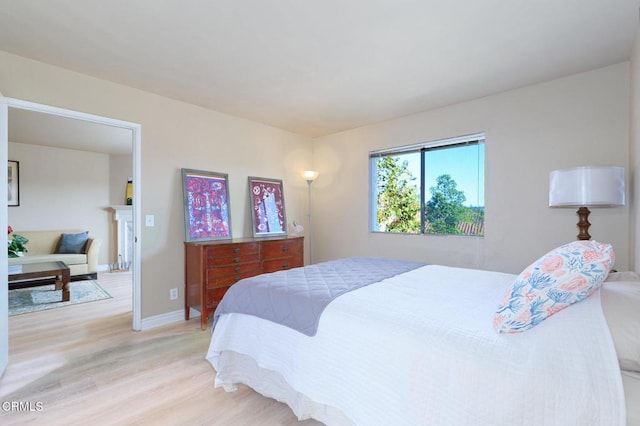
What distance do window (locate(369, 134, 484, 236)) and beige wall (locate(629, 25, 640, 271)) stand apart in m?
1.13

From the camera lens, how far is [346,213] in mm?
4410

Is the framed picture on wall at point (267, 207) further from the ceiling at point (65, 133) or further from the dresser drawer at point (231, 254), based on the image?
the ceiling at point (65, 133)

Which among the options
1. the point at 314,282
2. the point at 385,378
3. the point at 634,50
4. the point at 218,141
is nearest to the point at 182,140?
the point at 218,141

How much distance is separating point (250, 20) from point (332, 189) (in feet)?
9.34

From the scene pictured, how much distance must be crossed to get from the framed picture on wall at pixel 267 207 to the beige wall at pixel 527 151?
1292 millimetres

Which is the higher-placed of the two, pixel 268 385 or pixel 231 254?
pixel 231 254

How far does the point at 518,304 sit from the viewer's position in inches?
45.6

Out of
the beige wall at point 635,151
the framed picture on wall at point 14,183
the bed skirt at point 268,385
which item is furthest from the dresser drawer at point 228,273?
the framed picture on wall at point 14,183

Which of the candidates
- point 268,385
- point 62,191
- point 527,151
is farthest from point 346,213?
point 62,191

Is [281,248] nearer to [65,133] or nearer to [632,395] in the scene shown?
[632,395]

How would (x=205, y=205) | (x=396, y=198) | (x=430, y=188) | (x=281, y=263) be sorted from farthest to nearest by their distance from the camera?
(x=396, y=198) < (x=281, y=263) < (x=430, y=188) < (x=205, y=205)

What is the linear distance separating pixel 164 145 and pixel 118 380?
7.40ft

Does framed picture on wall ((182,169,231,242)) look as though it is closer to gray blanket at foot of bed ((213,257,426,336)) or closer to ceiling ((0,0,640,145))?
ceiling ((0,0,640,145))

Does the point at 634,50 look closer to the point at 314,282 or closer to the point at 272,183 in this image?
the point at 314,282
